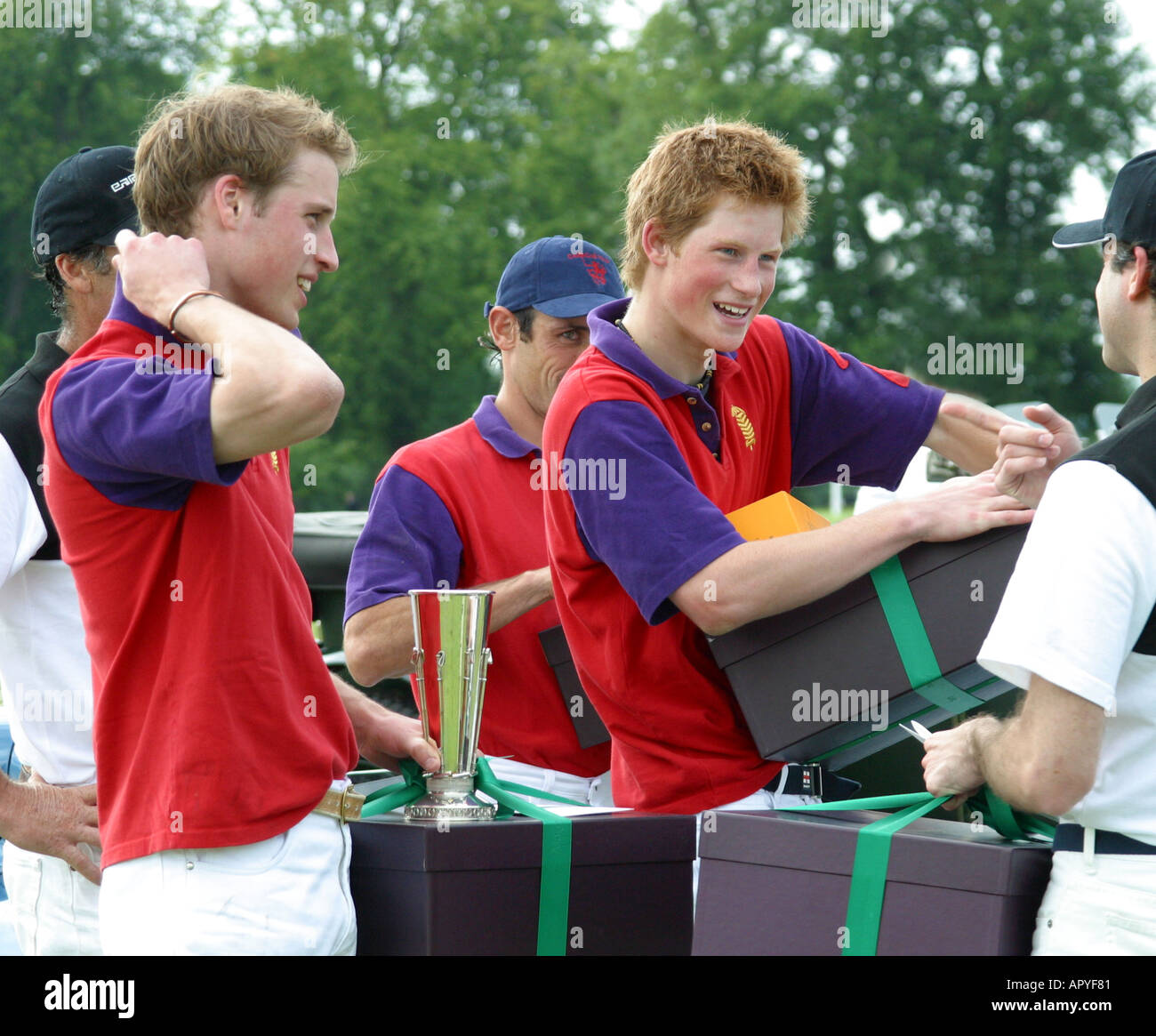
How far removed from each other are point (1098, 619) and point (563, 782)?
1702 millimetres

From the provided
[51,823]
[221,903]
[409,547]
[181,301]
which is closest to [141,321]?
[181,301]

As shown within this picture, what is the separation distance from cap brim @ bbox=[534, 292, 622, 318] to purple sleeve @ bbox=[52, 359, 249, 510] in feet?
5.60

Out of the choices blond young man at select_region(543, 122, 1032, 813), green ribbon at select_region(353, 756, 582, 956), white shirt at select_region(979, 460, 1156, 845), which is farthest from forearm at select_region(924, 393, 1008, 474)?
green ribbon at select_region(353, 756, 582, 956)

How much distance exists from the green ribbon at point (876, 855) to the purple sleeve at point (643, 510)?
1.78ft

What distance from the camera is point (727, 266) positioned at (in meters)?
2.78

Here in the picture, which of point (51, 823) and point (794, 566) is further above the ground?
point (794, 566)

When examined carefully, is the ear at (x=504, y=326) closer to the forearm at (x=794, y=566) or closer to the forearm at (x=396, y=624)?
the forearm at (x=396, y=624)

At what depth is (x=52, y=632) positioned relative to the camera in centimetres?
300

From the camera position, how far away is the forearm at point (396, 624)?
336 centimetres

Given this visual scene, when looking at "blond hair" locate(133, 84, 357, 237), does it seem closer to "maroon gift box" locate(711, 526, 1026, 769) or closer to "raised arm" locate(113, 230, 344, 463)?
"raised arm" locate(113, 230, 344, 463)

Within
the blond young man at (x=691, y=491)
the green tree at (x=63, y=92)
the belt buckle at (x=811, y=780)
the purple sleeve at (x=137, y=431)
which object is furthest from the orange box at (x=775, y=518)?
the green tree at (x=63, y=92)

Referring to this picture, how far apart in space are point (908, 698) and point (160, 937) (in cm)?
127

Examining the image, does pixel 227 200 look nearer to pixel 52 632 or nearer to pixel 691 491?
A: pixel 691 491

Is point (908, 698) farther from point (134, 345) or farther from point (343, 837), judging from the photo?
point (134, 345)
